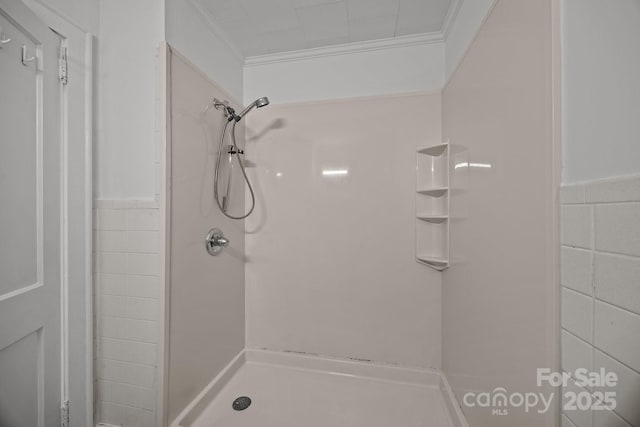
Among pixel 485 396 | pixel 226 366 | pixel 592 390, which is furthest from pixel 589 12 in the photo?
pixel 226 366

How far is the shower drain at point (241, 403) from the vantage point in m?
→ 1.23

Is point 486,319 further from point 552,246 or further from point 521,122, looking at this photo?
point 521,122

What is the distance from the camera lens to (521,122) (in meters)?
0.66

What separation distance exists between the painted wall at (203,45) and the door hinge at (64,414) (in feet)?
5.34

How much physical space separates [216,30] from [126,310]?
5.26 ft

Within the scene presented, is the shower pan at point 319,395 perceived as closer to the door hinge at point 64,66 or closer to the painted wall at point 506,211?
the painted wall at point 506,211

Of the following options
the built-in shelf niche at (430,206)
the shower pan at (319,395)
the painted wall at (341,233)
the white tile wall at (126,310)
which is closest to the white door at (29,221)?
the white tile wall at (126,310)

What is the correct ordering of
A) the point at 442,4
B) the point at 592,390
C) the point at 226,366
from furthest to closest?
the point at 226,366 → the point at 442,4 → the point at 592,390

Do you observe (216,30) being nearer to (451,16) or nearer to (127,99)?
(127,99)

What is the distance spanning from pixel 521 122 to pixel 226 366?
184 cm

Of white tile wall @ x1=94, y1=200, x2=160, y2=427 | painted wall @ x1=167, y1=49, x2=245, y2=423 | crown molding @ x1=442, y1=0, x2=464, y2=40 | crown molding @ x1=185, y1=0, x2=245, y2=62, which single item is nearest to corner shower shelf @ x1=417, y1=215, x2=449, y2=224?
crown molding @ x1=442, y1=0, x2=464, y2=40

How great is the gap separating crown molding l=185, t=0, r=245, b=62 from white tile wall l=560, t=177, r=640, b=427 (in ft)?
5.76

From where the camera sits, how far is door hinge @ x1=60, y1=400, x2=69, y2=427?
3.10 feet

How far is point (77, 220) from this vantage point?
98 centimetres
